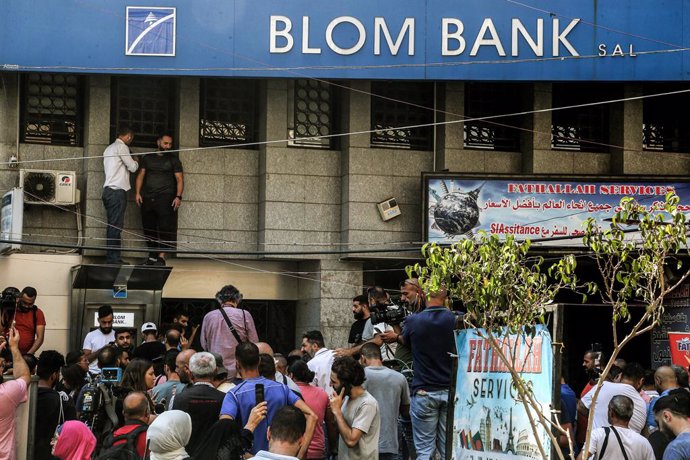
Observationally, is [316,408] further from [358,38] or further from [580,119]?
[580,119]

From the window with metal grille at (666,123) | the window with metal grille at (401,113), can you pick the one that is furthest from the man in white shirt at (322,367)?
the window with metal grille at (666,123)

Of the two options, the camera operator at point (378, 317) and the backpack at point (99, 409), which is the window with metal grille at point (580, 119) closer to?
the camera operator at point (378, 317)

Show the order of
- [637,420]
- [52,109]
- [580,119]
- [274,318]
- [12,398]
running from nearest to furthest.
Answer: [12,398], [637,420], [52,109], [274,318], [580,119]

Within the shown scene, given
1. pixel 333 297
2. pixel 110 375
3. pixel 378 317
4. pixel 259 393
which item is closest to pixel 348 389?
pixel 259 393

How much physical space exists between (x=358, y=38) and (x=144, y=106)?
169 inches

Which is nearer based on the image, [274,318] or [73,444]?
[73,444]

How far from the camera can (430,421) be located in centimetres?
1185

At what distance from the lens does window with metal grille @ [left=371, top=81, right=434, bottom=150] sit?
76.9ft

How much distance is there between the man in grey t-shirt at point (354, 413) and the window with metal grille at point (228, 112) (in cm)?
1228

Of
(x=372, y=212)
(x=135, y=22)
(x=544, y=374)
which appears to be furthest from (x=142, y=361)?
(x=372, y=212)

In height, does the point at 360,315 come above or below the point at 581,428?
above

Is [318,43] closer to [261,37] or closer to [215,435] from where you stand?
[261,37]

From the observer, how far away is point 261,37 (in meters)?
21.2

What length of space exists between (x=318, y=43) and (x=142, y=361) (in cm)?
1094
